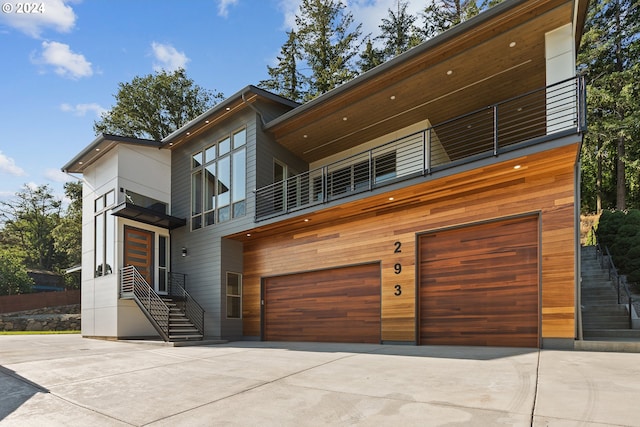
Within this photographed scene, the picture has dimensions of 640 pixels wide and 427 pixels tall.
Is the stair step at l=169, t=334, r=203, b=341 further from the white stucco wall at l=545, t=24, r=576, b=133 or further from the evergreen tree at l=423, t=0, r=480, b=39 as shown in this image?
the evergreen tree at l=423, t=0, r=480, b=39

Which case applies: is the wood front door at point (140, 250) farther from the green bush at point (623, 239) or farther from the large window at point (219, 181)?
the green bush at point (623, 239)

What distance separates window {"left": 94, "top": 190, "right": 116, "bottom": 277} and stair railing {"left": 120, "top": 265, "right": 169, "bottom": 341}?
87cm

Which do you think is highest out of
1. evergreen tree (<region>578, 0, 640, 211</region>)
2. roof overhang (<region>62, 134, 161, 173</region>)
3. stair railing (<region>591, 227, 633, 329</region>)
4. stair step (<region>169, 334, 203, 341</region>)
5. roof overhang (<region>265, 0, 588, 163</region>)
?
evergreen tree (<region>578, 0, 640, 211</region>)

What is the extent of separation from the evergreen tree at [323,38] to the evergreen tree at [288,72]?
0.44 metres

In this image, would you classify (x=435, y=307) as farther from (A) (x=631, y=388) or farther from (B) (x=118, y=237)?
(B) (x=118, y=237)

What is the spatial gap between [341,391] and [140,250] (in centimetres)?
1092

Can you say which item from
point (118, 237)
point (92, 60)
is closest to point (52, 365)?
point (118, 237)

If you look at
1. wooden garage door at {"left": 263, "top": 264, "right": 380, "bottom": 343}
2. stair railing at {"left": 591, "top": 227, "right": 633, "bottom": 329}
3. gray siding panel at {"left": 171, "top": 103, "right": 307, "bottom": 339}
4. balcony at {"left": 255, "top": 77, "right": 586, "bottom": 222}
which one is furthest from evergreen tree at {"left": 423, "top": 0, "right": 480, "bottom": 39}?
wooden garage door at {"left": 263, "top": 264, "right": 380, "bottom": 343}

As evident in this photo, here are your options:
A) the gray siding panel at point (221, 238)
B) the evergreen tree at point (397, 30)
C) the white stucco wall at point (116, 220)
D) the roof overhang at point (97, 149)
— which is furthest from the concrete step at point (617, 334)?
the evergreen tree at point (397, 30)

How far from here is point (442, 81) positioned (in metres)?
9.14

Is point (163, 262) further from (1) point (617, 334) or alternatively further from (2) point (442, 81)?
(1) point (617, 334)

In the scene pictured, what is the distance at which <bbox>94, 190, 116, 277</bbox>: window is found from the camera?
12500 mm

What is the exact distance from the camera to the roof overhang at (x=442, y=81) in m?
7.34

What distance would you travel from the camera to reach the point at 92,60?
14609 millimetres
